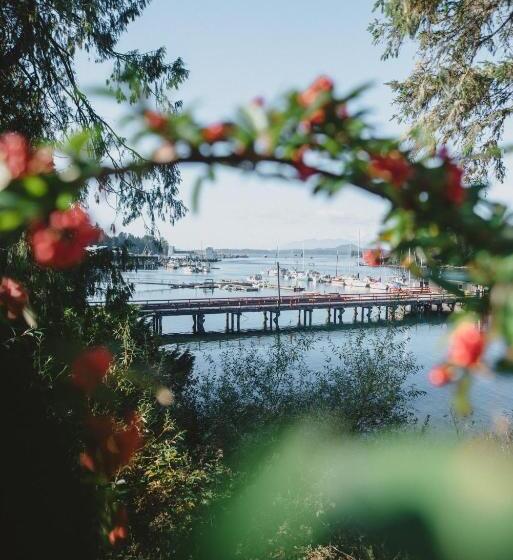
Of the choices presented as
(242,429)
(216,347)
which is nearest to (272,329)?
(216,347)

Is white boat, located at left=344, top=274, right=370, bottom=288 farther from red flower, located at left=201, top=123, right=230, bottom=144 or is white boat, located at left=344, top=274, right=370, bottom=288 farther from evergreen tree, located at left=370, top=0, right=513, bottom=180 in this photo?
red flower, located at left=201, top=123, right=230, bottom=144

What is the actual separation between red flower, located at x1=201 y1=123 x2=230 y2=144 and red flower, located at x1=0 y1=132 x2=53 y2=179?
0.84 ft

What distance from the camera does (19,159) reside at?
0.72 m

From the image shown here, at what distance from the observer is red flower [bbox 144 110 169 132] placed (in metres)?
0.70

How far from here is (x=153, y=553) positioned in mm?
5168

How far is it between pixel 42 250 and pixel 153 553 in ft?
17.6

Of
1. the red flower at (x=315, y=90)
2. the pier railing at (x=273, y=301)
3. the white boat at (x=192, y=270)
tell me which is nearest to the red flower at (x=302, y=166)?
the red flower at (x=315, y=90)

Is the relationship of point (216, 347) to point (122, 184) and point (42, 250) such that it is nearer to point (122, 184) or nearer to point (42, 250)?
point (122, 184)

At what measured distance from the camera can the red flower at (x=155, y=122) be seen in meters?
0.70

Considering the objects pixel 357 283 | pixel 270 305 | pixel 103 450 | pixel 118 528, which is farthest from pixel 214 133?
pixel 357 283

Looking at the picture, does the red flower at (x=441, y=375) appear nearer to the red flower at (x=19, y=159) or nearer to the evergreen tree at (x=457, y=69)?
the red flower at (x=19, y=159)

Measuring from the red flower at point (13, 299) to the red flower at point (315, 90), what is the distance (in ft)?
2.86

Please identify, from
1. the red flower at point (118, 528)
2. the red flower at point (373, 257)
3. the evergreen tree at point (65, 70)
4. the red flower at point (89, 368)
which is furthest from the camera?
the evergreen tree at point (65, 70)

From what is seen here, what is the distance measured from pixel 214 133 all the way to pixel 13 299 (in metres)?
0.79
